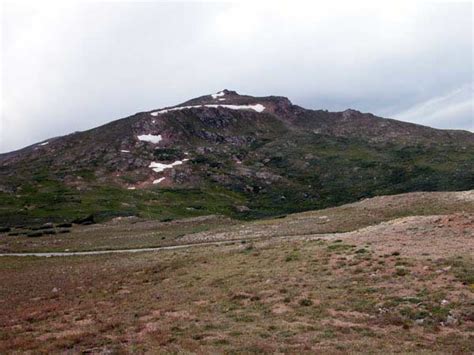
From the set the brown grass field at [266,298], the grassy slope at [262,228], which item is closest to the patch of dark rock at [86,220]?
the grassy slope at [262,228]

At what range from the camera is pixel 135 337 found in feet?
63.0

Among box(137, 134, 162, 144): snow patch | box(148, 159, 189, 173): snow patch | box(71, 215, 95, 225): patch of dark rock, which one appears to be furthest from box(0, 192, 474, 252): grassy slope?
box(137, 134, 162, 144): snow patch

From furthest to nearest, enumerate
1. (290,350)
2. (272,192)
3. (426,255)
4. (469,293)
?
(272,192), (426,255), (469,293), (290,350)

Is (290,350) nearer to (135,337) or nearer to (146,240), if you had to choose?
(135,337)

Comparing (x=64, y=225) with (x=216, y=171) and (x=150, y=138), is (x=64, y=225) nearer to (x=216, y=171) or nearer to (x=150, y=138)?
(x=216, y=171)

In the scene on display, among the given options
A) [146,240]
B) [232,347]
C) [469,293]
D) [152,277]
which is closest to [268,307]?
[232,347]

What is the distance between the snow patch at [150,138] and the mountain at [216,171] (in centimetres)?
41

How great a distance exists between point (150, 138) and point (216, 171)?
134 feet

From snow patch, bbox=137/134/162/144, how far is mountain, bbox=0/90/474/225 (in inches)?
16.2

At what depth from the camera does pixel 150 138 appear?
187 meters

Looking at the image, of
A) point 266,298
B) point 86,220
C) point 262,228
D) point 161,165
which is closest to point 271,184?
point 161,165

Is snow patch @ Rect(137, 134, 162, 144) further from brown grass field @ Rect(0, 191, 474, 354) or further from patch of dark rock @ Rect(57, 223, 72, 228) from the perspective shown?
brown grass field @ Rect(0, 191, 474, 354)

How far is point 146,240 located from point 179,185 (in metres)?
84.4

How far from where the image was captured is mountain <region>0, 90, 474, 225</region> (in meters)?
123
